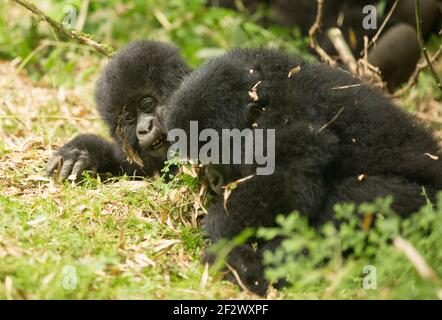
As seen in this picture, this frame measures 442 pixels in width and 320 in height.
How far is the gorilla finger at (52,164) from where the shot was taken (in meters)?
5.08

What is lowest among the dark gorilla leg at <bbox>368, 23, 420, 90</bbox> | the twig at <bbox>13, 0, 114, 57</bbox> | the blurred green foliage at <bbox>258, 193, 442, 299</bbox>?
the blurred green foliage at <bbox>258, 193, 442, 299</bbox>

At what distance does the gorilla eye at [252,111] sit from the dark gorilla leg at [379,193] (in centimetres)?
65

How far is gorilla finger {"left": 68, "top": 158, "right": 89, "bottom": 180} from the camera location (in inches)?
199

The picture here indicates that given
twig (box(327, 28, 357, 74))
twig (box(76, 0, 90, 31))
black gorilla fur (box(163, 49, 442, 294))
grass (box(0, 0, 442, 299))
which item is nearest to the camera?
grass (box(0, 0, 442, 299))

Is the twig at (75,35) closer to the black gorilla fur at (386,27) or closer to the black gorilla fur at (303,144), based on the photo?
the black gorilla fur at (303,144)

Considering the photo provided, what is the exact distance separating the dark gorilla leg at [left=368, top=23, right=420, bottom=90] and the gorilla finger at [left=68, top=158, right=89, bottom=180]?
135 inches

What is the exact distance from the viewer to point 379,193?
379cm

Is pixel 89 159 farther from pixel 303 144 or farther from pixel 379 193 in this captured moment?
pixel 379 193

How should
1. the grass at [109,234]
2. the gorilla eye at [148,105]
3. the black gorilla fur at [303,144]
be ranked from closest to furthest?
the grass at [109,234] → the black gorilla fur at [303,144] → the gorilla eye at [148,105]

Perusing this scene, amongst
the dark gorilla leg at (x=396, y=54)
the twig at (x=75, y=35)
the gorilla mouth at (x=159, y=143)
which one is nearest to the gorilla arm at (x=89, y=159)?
the gorilla mouth at (x=159, y=143)

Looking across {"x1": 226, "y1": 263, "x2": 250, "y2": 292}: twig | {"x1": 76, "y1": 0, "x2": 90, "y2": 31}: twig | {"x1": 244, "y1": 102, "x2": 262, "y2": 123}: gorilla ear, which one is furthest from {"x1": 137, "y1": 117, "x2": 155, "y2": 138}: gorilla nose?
{"x1": 76, "y1": 0, "x2": 90, "y2": 31}: twig

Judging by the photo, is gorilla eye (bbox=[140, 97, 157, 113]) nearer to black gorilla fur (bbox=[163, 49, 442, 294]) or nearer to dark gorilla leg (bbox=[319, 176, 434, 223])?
black gorilla fur (bbox=[163, 49, 442, 294])

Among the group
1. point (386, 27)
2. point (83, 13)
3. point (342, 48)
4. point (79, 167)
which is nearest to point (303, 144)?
point (79, 167)
